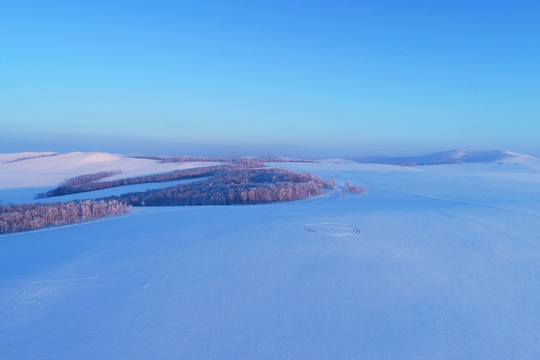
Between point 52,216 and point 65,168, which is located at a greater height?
point 65,168

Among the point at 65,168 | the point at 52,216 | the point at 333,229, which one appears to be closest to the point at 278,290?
the point at 333,229

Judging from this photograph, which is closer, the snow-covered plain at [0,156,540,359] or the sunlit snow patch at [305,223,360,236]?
the snow-covered plain at [0,156,540,359]

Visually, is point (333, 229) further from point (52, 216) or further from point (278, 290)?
point (52, 216)

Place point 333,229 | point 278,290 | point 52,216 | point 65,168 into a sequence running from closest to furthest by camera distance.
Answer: point 278,290 < point 333,229 < point 52,216 < point 65,168

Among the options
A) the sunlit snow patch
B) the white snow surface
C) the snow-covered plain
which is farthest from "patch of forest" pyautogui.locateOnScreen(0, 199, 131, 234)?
the white snow surface

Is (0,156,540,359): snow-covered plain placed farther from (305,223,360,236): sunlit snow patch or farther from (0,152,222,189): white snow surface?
(0,152,222,189): white snow surface

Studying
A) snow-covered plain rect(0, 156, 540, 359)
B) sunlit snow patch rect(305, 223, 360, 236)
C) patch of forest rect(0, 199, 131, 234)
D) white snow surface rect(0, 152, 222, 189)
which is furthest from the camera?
white snow surface rect(0, 152, 222, 189)

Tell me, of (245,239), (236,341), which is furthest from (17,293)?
(245,239)
